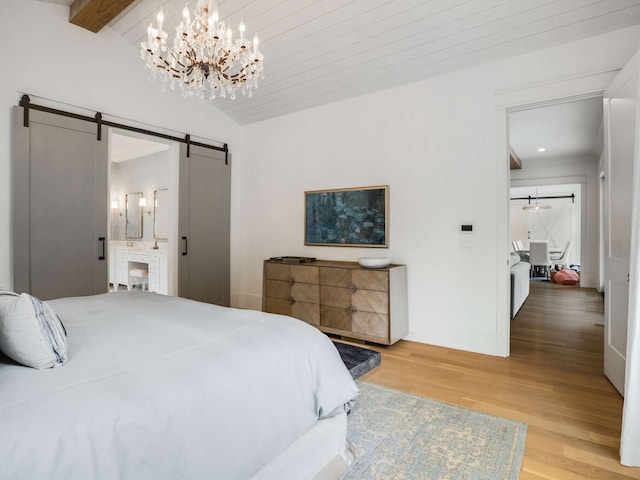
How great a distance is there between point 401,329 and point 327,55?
2905mm

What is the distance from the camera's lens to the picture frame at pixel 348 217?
397 centimetres

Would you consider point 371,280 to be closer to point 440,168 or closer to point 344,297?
point 344,297

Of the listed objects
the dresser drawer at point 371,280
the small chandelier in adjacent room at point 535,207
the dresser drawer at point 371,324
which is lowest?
the dresser drawer at point 371,324

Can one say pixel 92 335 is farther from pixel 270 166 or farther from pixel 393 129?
pixel 270 166

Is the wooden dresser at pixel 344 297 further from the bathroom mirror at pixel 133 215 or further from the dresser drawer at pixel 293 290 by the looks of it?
the bathroom mirror at pixel 133 215

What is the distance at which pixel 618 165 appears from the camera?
2.63 meters

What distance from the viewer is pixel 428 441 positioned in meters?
1.94

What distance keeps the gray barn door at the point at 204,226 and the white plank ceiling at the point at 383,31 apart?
132 cm

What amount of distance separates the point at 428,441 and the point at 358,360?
0.86 meters

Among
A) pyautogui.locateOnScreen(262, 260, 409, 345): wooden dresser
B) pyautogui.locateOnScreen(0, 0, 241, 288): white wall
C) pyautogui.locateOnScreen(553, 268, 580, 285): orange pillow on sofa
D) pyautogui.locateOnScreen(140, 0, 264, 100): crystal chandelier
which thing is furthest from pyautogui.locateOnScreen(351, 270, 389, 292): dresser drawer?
pyautogui.locateOnScreen(553, 268, 580, 285): orange pillow on sofa

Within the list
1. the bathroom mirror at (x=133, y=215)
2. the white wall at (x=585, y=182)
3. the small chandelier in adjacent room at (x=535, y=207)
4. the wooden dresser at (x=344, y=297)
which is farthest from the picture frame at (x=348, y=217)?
the small chandelier in adjacent room at (x=535, y=207)

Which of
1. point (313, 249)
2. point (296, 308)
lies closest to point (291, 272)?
point (296, 308)

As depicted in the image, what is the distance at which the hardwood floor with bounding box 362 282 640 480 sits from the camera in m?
1.82

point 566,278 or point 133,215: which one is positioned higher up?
point 133,215
